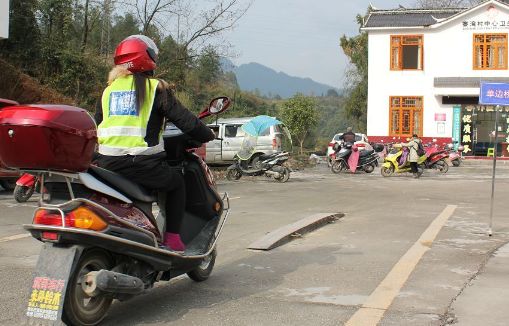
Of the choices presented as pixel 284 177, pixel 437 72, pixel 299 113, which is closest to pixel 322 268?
pixel 284 177

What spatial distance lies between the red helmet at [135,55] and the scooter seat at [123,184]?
0.87m

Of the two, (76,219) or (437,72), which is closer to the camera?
(76,219)

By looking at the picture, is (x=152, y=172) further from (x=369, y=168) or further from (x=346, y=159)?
(x=369, y=168)

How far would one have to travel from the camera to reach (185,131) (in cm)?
465

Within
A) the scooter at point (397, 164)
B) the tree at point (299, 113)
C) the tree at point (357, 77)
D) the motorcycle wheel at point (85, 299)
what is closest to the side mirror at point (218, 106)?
the motorcycle wheel at point (85, 299)

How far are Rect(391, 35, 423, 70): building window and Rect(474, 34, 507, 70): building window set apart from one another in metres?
2.78

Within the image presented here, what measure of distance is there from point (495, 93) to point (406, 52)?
23347mm

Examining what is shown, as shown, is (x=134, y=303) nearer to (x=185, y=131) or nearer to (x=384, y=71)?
(x=185, y=131)

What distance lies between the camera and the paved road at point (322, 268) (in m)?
4.67

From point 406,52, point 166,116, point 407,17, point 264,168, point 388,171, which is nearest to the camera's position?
point 166,116

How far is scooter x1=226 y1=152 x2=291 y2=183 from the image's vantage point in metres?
17.4

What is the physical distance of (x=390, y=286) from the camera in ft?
17.9

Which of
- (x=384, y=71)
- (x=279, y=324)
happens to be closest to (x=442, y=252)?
(x=279, y=324)

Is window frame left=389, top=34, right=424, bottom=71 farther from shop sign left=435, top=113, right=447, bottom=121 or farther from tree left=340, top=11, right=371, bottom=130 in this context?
tree left=340, top=11, right=371, bottom=130
